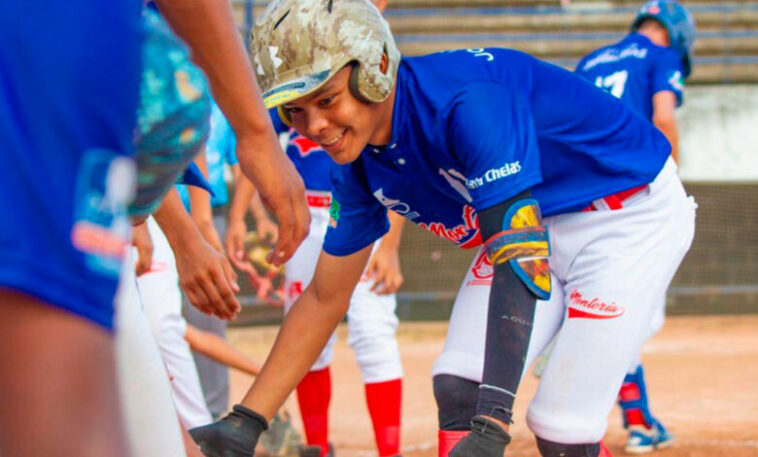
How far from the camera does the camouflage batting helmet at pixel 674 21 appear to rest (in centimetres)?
556

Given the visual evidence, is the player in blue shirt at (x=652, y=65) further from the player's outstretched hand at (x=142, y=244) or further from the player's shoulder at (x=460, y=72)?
the player's outstretched hand at (x=142, y=244)

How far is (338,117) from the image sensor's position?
2.82m

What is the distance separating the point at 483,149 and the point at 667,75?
2.88 m

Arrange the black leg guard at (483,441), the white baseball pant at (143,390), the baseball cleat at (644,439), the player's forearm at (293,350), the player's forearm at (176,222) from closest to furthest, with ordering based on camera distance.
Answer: the white baseball pant at (143,390)
the player's forearm at (176,222)
the black leg guard at (483,441)
the player's forearm at (293,350)
the baseball cleat at (644,439)

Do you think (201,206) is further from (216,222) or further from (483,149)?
(483,149)

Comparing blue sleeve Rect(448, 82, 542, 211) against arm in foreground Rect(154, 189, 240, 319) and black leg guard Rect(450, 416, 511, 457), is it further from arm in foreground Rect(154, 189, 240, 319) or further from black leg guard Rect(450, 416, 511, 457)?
arm in foreground Rect(154, 189, 240, 319)

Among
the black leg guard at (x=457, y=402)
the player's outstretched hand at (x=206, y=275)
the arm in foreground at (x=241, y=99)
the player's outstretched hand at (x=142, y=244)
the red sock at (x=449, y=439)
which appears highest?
the arm in foreground at (x=241, y=99)

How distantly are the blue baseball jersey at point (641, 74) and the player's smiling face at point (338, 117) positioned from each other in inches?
108

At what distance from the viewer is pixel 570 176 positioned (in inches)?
122

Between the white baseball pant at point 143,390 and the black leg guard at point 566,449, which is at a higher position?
the white baseball pant at point 143,390

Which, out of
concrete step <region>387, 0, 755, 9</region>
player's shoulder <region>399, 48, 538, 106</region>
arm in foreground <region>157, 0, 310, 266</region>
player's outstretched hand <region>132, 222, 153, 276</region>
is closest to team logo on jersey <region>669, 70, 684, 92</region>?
player's shoulder <region>399, 48, 538, 106</region>

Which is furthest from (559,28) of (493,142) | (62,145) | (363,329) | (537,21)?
(62,145)

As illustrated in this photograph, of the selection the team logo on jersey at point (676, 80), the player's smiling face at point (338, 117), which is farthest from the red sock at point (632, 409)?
the player's smiling face at point (338, 117)

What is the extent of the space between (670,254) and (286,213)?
5.34 feet
